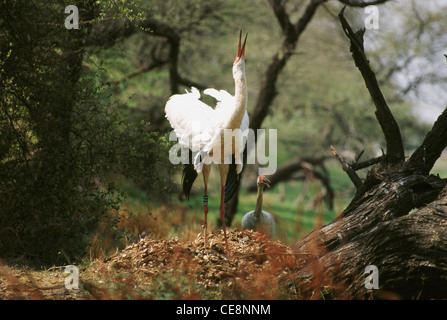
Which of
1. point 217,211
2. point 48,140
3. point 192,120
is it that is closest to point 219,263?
point 192,120

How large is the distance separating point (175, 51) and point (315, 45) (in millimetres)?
7449

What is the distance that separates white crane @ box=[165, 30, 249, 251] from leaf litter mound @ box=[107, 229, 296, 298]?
0.26 m

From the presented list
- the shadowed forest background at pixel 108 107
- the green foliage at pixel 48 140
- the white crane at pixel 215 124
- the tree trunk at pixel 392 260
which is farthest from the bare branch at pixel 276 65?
the tree trunk at pixel 392 260

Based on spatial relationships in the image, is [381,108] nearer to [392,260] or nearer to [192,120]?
[392,260]

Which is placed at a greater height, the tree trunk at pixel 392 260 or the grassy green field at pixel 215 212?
the tree trunk at pixel 392 260

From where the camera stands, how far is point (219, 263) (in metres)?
5.14

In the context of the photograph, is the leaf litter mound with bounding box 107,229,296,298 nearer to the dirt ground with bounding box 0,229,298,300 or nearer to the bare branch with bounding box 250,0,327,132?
the dirt ground with bounding box 0,229,298,300

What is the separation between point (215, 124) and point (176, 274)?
1782 millimetres

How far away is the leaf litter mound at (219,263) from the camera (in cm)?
466

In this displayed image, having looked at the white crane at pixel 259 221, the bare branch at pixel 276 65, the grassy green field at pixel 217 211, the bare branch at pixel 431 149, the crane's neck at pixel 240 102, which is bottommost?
the grassy green field at pixel 217 211

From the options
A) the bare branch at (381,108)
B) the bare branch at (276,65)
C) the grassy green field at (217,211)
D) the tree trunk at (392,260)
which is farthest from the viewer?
the bare branch at (276,65)

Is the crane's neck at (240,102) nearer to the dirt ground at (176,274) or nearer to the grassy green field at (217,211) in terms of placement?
the grassy green field at (217,211)

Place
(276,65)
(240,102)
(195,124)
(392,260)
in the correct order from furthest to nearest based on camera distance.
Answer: (276,65) → (195,124) → (240,102) → (392,260)

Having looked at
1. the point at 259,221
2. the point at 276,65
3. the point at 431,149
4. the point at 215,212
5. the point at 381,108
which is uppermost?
the point at 276,65
